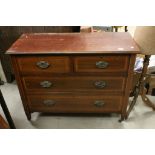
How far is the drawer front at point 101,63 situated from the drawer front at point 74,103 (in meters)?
0.28

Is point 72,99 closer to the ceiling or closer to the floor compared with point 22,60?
closer to the floor

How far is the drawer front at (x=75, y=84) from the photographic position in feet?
4.28

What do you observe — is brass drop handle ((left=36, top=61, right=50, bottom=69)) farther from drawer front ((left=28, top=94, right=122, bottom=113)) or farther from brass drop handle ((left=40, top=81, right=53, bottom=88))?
drawer front ((left=28, top=94, right=122, bottom=113))

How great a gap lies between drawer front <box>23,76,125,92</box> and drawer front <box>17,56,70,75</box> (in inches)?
2.8

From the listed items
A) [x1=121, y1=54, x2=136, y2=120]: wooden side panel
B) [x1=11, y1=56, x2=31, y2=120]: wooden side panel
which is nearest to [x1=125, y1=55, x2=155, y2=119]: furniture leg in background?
[x1=121, y1=54, x2=136, y2=120]: wooden side panel

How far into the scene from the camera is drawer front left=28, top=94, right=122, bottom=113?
4.70 ft

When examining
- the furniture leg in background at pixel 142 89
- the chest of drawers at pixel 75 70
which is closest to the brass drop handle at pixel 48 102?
the chest of drawers at pixel 75 70

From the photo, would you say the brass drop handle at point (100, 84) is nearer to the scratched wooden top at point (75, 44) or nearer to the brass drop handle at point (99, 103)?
the brass drop handle at point (99, 103)
